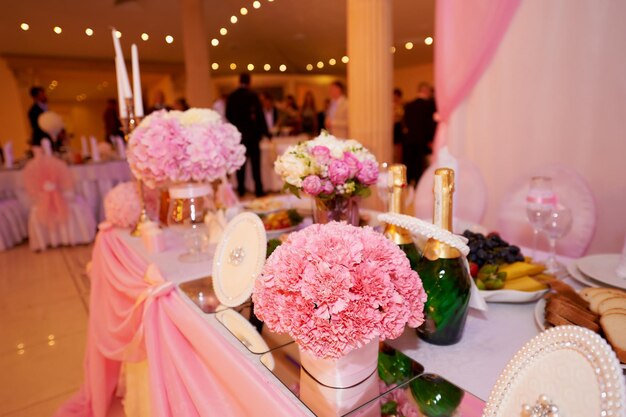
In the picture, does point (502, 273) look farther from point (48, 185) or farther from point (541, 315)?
point (48, 185)

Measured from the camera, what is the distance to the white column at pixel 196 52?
21.7ft

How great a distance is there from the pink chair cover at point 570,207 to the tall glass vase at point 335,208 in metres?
0.93

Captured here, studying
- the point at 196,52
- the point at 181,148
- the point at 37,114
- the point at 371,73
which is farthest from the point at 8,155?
the point at 181,148

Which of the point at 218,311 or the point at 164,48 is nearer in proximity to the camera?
the point at 218,311

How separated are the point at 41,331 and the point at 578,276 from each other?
2981mm

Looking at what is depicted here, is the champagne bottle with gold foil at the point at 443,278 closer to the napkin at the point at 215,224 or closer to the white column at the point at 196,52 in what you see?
the napkin at the point at 215,224

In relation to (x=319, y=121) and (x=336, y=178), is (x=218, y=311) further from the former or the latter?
(x=319, y=121)

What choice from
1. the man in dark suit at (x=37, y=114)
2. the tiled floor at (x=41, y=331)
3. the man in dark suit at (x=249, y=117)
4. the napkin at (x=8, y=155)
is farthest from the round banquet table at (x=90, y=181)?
the man in dark suit at (x=249, y=117)

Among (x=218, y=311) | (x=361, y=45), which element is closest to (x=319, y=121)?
(x=361, y=45)

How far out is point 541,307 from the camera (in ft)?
2.68

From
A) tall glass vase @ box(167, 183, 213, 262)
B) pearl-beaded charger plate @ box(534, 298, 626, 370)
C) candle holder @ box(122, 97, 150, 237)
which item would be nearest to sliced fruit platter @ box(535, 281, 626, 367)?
pearl-beaded charger plate @ box(534, 298, 626, 370)

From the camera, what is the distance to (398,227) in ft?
2.65

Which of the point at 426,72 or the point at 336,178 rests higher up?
the point at 426,72

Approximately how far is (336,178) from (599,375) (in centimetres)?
77
